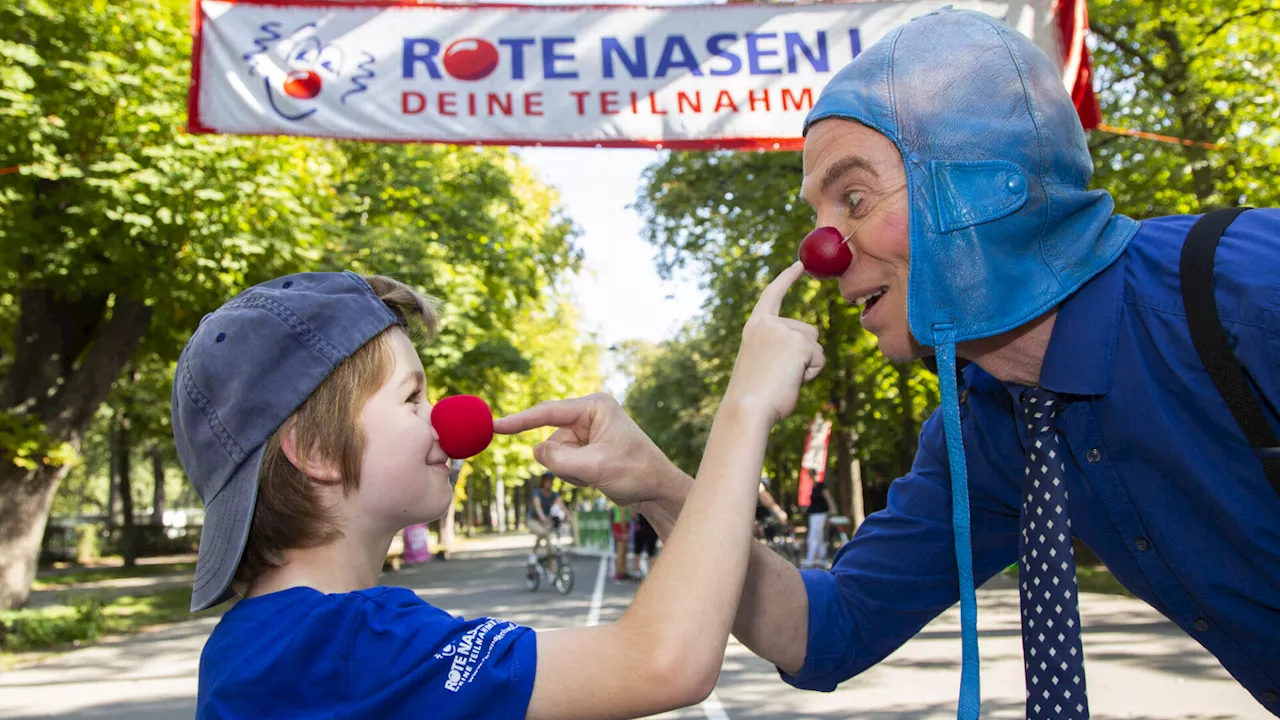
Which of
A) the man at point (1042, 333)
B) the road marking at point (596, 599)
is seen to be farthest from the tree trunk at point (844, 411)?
the man at point (1042, 333)

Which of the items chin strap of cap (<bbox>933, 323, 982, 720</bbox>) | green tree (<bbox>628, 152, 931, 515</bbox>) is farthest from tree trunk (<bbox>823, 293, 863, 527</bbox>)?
chin strap of cap (<bbox>933, 323, 982, 720</bbox>)

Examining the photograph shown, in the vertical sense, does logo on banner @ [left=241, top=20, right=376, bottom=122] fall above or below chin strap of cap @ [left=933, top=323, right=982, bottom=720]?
above

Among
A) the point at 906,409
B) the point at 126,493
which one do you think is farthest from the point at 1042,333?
the point at 126,493

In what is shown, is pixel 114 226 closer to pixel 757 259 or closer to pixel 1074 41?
pixel 757 259

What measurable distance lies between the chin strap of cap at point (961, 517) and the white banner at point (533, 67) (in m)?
3.08

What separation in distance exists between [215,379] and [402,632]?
55 cm

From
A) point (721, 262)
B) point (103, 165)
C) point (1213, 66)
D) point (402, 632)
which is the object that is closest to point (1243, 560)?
point (402, 632)

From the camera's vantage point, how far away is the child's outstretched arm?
4.94 ft

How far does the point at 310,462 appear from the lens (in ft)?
6.19

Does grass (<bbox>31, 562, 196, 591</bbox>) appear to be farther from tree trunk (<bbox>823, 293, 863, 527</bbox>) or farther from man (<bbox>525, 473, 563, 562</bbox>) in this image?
tree trunk (<bbox>823, 293, 863, 527</bbox>)

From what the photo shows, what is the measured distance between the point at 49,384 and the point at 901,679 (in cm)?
1161

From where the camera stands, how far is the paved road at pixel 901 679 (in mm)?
6781

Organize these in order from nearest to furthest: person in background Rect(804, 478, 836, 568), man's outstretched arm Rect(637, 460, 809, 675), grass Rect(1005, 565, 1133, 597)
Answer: man's outstretched arm Rect(637, 460, 809, 675), grass Rect(1005, 565, 1133, 597), person in background Rect(804, 478, 836, 568)

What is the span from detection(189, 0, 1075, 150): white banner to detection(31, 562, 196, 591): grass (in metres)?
23.8
